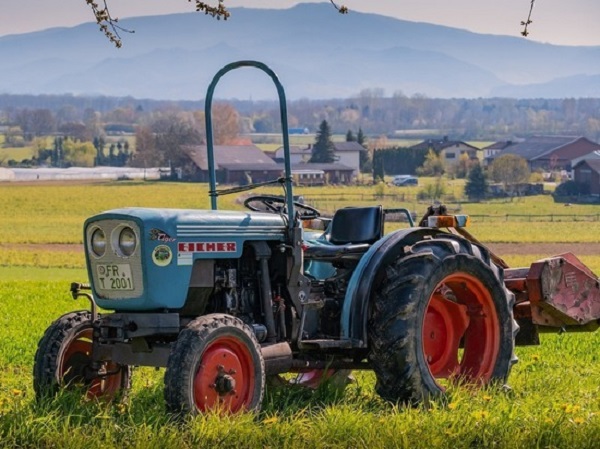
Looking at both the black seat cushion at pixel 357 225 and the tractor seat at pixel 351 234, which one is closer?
the tractor seat at pixel 351 234

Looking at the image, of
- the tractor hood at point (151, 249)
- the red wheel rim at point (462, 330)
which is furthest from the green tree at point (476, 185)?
the tractor hood at point (151, 249)

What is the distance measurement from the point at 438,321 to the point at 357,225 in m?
0.91

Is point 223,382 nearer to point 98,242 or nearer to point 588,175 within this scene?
point 98,242

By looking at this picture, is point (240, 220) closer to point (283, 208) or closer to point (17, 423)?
point (283, 208)

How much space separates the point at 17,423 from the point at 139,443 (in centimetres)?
95

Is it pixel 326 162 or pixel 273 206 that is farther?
pixel 326 162

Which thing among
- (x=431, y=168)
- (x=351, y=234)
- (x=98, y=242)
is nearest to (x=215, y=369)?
(x=98, y=242)

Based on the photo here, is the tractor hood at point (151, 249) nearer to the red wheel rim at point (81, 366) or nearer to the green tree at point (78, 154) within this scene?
the red wheel rim at point (81, 366)

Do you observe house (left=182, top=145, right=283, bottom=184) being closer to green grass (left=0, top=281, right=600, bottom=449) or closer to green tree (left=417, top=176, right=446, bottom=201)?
green tree (left=417, top=176, right=446, bottom=201)

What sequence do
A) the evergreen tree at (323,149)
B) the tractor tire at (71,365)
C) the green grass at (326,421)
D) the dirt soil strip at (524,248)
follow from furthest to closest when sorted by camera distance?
the evergreen tree at (323,149)
the dirt soil strip at (524,248)
the tractor tire at (71,365)
the green grass at (326,421)

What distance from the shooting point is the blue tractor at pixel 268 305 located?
309 inches

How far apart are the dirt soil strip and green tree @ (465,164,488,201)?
45901mm

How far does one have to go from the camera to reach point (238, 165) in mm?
100562

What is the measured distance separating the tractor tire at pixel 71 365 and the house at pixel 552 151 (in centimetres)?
12127
